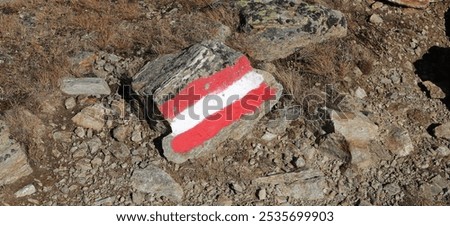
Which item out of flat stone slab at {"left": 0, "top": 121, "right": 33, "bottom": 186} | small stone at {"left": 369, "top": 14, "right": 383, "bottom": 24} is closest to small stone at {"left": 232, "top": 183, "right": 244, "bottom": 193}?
flat stone slab at {"left": 0, "top": 121, "right": 33, "bottom": 186}

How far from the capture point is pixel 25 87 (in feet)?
22.5

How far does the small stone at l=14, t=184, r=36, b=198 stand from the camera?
5.75 metres

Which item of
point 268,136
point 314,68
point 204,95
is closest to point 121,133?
point 204,95

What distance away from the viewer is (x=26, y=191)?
18.9 ft

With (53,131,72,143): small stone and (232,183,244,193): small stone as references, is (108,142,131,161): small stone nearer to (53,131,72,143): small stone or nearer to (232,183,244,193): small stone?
(53,131,72,143): small stone

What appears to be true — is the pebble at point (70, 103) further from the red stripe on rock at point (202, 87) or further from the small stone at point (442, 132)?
the small stone at point (442, 132)

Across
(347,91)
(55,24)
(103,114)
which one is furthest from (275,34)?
(55,24)

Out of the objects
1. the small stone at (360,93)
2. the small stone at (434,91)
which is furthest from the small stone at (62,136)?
the small stone at (434,91)

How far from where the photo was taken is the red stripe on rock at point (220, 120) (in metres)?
6.07

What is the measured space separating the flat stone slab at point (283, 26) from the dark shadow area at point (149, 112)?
179cm

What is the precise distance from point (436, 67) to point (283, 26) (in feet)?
7.49

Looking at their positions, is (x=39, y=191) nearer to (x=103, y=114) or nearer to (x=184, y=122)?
(x=103, y=114)

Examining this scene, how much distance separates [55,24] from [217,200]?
13.5 ft

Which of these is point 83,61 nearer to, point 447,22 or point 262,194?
point 262,194
